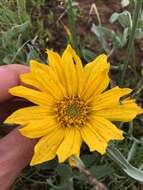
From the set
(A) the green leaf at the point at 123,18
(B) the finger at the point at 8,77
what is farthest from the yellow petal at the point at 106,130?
(A) the green leaf at the point at 123,18

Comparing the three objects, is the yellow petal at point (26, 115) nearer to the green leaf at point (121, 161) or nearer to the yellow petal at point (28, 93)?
the yellow petal at point (28, 93)

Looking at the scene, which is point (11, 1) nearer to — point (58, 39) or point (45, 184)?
point (58, 39)

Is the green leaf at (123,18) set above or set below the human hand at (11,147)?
above

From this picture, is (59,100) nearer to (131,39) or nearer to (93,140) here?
(93,140)

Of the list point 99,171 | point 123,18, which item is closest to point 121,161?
point 99,171

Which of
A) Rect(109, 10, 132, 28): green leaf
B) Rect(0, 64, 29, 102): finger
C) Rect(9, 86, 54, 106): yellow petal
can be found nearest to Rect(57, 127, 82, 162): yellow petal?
Rect(9, 86, 54, 106): yellow petal

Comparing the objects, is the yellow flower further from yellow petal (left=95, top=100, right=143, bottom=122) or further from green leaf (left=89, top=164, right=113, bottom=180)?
green leaf (left=89, top=164, right=113, bottom=180)

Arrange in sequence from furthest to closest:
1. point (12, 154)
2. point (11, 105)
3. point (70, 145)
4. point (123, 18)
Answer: point (123, 18) → point (11, 105) → point (12, 154) → point (70, 145)

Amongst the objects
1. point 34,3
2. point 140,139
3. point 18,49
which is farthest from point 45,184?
point 34,3
